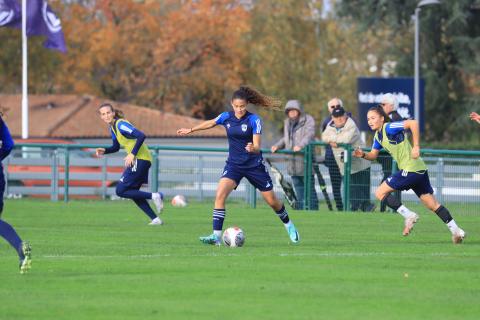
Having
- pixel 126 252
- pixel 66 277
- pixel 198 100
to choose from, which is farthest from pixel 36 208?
pixel 198 100

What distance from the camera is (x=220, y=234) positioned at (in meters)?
15.9

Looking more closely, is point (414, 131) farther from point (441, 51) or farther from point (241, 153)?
point (441, 51)

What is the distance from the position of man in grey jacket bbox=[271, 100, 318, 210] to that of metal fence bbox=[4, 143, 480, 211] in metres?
0.09

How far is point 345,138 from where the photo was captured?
77.9 ft

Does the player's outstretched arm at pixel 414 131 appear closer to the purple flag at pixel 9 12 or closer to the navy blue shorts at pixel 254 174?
the navy blue shorts at pixel 254 174

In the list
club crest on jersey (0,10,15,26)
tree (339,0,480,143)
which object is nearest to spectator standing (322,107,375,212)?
club crest on jersey (0,10,15,26)

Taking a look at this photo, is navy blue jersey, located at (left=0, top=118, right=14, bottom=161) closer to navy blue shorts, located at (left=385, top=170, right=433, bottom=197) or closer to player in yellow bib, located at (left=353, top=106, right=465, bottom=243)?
player in yellow bib, located at (left=353, top=106, right=465, bottom=243)

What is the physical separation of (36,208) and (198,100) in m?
49.3

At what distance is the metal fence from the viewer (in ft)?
78.9

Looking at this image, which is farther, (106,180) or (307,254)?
(106,180)

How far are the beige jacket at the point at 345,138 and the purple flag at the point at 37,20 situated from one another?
1540 cm

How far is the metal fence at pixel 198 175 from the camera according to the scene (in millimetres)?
24062

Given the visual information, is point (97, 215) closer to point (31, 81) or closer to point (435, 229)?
point (435, 229)

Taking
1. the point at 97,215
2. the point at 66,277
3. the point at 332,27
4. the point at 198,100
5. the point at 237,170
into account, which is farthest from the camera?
the point at 198,100
